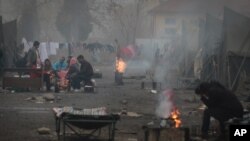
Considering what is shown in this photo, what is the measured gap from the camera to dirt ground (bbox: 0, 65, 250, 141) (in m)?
13.3

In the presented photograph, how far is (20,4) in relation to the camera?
2692 inches

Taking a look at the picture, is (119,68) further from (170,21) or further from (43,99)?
(170,21)

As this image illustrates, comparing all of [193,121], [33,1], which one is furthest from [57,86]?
[33,1]

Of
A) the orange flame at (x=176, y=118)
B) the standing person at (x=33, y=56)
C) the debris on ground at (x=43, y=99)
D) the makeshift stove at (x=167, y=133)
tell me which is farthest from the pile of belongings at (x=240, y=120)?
the standing person at (x=33, y=56)

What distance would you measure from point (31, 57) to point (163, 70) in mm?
10602

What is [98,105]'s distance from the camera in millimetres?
18734

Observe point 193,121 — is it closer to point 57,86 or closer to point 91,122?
point 91,122

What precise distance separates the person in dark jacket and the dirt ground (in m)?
0.55

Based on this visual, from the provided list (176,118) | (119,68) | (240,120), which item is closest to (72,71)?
(119,68)

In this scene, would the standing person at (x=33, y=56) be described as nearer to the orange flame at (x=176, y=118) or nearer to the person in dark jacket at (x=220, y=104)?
the orange flame at (x=176, y=118)

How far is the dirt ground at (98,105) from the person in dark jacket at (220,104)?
1.79 ft

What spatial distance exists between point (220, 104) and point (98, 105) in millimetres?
6475

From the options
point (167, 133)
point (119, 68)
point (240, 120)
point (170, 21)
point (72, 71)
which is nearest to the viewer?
point (167, 133)

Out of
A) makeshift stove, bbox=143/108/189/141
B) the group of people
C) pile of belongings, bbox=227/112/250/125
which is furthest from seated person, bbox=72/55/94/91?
makeshift stove, bbox=143/108/189/141
